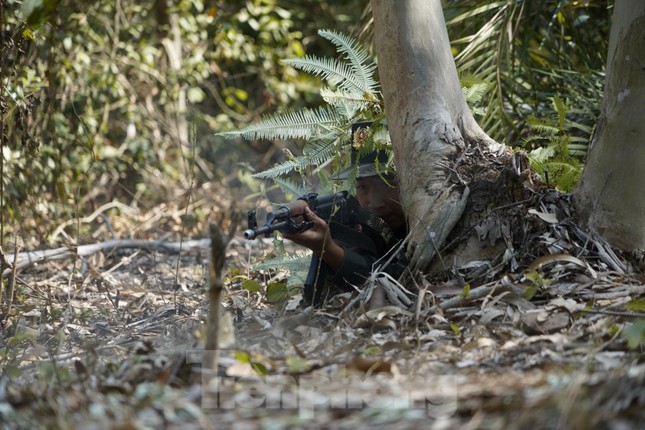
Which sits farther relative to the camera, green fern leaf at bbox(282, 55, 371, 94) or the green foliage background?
the green foliage background

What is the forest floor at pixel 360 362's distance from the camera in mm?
1796

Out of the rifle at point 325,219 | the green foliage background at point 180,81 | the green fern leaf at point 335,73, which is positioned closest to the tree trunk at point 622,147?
the green foliage background at point 180,81

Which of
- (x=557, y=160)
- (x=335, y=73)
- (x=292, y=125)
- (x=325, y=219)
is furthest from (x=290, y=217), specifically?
(x=557, y=160)

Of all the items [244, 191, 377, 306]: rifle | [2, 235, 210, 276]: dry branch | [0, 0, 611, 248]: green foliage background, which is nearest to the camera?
[244, 191, 377, 306]: rifle

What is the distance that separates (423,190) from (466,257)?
0.31m

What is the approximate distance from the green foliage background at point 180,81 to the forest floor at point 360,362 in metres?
0.83

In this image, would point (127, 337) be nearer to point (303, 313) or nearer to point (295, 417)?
point (303, 313)

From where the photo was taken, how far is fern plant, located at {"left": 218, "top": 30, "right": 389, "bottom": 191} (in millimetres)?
3430

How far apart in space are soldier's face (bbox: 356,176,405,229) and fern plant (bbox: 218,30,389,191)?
0.15 meters

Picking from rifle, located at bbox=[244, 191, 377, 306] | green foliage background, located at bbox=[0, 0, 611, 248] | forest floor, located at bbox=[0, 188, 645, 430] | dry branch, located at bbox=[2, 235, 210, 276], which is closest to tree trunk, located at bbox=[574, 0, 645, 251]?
forest floor, located at bbox=[0, 188, 645, 430]

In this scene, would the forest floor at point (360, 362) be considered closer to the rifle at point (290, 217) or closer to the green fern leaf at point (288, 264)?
the green fern leaf at point (288, 264)

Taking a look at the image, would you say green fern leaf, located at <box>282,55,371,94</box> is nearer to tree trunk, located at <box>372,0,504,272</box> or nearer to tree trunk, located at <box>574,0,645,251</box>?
tree trunk, located at <box>372,0,504,272</box>

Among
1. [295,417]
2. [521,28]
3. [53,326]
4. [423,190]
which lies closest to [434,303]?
[423,190]

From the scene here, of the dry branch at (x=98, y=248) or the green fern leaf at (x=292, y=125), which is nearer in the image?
the green fern leaf at (x=292, y=125)
